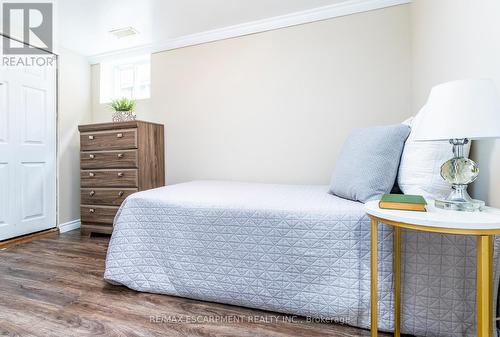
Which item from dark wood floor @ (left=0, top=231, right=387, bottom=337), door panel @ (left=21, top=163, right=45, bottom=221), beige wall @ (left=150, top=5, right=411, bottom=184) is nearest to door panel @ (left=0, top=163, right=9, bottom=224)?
door panel @ (left=21, top=163, right=45, bottom=221)

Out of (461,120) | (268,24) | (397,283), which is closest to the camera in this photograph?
(461,120)

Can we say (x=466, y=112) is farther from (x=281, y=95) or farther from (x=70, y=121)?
(x=70, y=121)

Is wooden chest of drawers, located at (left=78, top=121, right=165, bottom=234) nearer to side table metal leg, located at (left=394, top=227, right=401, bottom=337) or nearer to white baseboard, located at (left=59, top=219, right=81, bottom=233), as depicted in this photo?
white baseboard, located at (left=59, top=219, right=81, bottom=233)

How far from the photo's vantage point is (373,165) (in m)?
1.41

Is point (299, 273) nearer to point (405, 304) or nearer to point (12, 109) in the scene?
point (405, 304)

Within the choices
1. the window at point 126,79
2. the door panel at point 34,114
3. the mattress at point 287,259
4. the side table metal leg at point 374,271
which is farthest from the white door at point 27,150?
the side table metal leg at point 374,271

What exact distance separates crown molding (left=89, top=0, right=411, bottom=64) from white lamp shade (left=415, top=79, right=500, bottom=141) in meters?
1.73

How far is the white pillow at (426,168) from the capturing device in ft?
3.92

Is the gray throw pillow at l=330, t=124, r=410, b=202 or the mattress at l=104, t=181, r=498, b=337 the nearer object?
the mattress at l=104, t=181, r=498, b=337

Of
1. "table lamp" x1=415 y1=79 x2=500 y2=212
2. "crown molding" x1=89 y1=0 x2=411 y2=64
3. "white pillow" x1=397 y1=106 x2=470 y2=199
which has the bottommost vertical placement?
"white pillow" x1=397 y1=106 x2=470 y2=199

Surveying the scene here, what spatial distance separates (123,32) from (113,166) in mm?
1401

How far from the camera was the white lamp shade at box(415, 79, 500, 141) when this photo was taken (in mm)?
865

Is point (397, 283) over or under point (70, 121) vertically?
under

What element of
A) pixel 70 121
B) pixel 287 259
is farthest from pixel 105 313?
pixel 70 121
